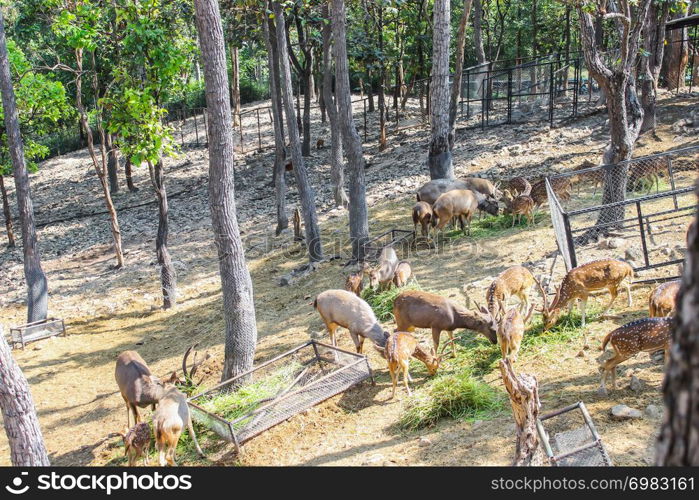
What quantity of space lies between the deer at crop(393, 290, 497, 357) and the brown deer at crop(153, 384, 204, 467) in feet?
10.9

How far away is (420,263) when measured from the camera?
47.0ft

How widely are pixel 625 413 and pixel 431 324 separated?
10.7 feet

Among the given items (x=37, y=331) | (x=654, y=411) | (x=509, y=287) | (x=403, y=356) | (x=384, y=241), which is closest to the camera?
(x=654, y=411)

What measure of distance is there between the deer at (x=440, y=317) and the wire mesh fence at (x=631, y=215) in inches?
69.5

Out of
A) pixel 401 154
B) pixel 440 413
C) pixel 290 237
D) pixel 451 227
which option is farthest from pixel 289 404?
pixel 401 154

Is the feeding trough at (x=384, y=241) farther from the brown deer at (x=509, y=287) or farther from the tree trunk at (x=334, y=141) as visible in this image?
the tree trunk at (x=334, y=141)

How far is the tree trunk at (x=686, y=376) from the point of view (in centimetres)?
212

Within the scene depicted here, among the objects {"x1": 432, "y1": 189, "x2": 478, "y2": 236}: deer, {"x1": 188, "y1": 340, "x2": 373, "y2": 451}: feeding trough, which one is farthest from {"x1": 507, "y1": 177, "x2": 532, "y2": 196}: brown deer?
{"x1": 188, "y1": 340, "x2": 373, "y2": 451}: feeding trough

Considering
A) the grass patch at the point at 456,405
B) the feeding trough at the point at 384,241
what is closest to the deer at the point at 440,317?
the grass patch at the point at 456,405

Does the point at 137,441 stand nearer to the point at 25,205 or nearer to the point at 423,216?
the point at 423,216

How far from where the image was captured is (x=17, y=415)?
6695 mm

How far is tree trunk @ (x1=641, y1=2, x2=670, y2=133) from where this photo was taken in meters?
19.5

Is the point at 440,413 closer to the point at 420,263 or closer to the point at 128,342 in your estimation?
the point at 420,263

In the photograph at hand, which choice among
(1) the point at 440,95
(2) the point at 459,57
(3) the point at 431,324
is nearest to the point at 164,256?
(1) the point at 440,95
